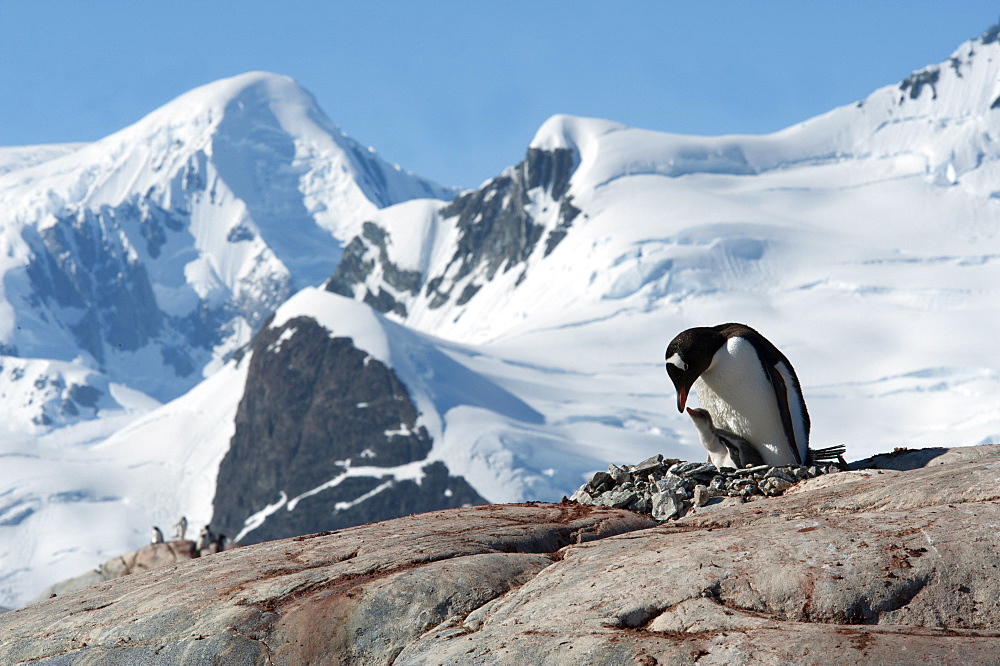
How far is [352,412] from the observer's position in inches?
4764

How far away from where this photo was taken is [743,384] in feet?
32.5

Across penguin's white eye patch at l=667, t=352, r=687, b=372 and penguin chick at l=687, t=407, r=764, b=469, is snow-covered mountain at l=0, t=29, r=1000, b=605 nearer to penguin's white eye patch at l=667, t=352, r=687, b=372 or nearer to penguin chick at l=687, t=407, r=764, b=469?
penguin chick at l=687, t=407, r=764, b=469

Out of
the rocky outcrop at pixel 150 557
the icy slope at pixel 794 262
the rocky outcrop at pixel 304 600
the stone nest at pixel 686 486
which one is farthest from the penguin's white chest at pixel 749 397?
the icy slope at pixel 794 262

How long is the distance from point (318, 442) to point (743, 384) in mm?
116352

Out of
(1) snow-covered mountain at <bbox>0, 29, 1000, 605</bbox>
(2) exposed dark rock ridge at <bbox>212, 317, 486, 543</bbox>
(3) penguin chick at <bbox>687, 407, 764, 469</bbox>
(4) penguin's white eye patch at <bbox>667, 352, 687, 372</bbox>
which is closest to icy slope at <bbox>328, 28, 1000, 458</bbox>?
(1) snow-covered mountain at <bbox>0, 29, 1000, 605</bbox>

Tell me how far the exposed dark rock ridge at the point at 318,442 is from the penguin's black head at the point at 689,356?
93078 millimetres

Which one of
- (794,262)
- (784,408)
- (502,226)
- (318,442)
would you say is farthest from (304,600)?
(502,226)

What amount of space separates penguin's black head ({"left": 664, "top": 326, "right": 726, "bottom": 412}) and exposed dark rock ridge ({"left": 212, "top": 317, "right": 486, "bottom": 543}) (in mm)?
93078

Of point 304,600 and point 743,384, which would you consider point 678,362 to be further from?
point 304,600

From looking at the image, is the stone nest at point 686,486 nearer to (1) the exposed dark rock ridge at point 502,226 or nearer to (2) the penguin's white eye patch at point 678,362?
(2) the penguin's white eye patch at point 678,362

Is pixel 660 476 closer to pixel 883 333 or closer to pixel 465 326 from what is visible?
pixel 883 333

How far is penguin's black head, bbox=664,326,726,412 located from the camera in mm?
9758

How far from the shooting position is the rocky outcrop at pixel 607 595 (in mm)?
5977

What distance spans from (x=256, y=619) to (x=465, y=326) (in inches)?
6125
